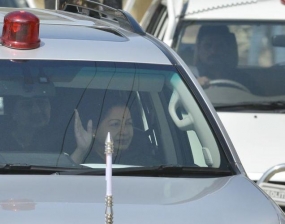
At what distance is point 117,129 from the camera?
3988 mm

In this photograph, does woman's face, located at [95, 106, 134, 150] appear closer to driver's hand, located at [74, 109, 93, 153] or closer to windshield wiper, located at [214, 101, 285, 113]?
driver's hand, located at [74, 109, 93, 153]

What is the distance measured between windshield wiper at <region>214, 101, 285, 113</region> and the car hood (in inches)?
114

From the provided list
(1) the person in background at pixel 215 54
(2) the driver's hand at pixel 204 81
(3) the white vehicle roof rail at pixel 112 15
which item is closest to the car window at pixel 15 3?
(1) the person in background at pixel 215 54

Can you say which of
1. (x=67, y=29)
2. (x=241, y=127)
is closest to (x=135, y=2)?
(x=241, y=127)

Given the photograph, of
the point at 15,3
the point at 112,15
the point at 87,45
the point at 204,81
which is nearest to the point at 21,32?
the point at 87,45

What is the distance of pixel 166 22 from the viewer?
24.0 feet

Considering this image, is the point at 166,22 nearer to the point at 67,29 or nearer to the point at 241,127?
the point at 241,127

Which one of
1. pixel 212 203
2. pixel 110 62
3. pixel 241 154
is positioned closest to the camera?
pixel 212 203

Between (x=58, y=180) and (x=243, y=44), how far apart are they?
143 inches

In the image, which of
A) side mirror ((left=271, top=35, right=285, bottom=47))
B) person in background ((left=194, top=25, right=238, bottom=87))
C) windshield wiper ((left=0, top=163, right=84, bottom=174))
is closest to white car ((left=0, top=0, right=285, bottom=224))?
windshield wiper ((left=0, top=163, right=84, bottom=174))

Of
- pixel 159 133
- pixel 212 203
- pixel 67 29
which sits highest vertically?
pixel 67 29

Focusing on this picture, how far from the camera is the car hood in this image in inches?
122

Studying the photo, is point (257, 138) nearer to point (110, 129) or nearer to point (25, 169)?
point (110, 129)

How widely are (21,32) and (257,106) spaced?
9.66 feet
